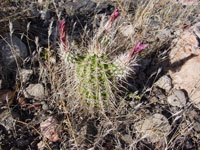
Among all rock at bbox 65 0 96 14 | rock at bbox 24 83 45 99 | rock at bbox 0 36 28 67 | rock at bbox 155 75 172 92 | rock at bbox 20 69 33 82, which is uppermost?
rock at bbox 65 0 96 14

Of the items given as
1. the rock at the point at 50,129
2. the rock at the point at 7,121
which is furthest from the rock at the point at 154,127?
the rock at the point at 7,121

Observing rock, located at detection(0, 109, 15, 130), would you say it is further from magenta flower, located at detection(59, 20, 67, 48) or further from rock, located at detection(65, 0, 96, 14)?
rock, located at detection(65, 0, 96, 14)

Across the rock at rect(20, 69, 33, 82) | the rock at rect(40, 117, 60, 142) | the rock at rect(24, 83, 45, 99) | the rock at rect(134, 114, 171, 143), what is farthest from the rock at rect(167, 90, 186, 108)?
the rock at rect(20, 69, 33, 82)

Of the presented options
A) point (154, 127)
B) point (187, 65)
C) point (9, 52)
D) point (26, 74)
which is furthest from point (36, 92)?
point (187, 65)

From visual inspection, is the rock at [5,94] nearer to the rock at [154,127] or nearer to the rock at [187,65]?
the rock at [154,127]

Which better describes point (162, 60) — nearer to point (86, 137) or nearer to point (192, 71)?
point (192, 71)

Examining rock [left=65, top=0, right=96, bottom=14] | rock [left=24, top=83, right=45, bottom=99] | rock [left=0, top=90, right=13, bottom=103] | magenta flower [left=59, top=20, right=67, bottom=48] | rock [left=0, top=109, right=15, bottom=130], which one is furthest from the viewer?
rock [left=65, top=0, right=96, bottom=14]

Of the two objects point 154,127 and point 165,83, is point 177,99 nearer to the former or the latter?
point 165,83

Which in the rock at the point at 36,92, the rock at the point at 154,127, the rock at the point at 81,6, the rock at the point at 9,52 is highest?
the rock at the point at 81,6
